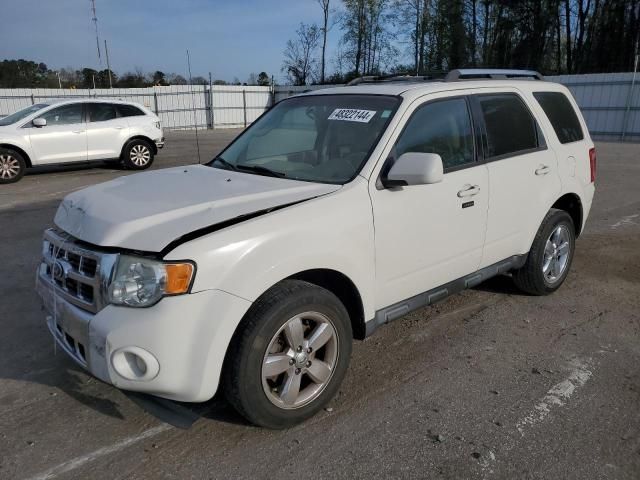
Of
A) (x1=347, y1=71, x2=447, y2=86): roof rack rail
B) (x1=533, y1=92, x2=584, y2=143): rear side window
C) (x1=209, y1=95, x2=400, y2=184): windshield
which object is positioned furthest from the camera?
(x1=533, y1=92, x2=584, y2=143): rear side window

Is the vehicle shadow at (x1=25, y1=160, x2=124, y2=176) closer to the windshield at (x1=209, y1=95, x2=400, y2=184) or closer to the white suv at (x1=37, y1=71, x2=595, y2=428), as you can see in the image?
the windshield at (x1=209, y1=95, x2=400, y2=184)

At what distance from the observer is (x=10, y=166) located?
11.5 meters

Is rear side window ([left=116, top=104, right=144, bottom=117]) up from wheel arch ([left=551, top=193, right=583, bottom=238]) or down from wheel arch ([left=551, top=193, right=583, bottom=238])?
up

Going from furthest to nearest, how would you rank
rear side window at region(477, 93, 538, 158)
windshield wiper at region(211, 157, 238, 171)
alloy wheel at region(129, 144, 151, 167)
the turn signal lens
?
alloy wheel at region(129, 144, 151, 167) < rear side window at region(477, 93, 538, 158) < windshield wiper at region(211, 157, 238, 171) < the turn signal lens

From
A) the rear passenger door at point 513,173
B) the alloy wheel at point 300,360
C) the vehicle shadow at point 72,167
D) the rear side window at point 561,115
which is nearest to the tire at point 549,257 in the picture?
the rear passenger door at point 513,173

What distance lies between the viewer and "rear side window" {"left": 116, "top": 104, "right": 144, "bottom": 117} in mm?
13195

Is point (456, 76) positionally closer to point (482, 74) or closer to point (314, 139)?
point (482, 74)

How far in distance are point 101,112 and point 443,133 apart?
36.8 feet

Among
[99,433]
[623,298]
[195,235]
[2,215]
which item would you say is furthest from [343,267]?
[2,215]

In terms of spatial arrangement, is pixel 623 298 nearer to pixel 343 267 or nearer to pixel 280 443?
pixel 343 267

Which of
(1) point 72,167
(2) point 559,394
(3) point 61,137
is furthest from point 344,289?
(1) point 72,167

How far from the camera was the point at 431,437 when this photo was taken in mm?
2828

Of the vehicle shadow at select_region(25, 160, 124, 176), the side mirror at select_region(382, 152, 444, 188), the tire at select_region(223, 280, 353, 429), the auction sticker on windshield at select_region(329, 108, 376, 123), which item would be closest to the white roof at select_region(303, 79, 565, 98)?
the auction sticker on windshield at select_region(329, 108, 376, 123)

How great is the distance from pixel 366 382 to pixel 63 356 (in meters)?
2.13
